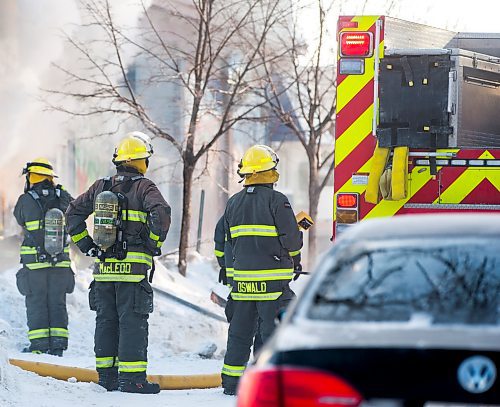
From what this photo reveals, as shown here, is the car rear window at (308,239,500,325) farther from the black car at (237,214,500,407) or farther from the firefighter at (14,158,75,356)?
the firefighter at (14,158,75,356)

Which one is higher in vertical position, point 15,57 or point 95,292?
point 15,57

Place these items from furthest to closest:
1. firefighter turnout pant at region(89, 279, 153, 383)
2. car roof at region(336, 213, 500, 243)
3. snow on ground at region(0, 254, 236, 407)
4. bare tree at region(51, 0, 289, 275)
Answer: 1. bare tree at region(51, 0, 289, 275)
2. firefighter turnout pant at region(89, 279, 153, 383)
3. snow on ground at region(0, 254, 236, 407)
4. car roof at region(336, 213, 500, 243)

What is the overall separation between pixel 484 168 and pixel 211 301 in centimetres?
674

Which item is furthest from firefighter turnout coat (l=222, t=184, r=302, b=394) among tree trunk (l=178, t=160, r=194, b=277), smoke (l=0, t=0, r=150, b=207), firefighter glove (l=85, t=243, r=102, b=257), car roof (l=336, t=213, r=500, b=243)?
smoke (l=0, t=0, r=150, b=207)

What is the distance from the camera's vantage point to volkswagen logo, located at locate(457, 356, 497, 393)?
10.7 ft

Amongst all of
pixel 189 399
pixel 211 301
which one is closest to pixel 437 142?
pixel 189 399

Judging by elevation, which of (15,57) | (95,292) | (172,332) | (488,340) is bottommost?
(172,332)

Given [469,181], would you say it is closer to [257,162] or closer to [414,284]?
A: [257,162]

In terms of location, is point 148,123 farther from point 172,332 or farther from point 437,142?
point 437,142

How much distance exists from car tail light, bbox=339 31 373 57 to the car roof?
157 inches

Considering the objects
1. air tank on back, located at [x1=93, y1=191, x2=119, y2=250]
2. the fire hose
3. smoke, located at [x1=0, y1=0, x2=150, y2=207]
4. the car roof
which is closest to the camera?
the car roof

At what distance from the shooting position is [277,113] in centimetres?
1594

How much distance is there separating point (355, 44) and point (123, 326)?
2.59 metres

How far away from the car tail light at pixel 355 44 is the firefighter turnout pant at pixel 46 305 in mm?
4119
